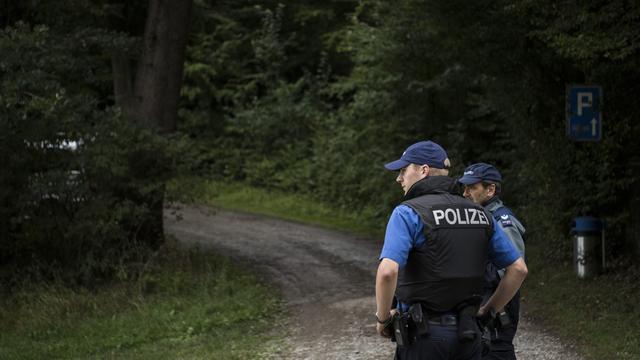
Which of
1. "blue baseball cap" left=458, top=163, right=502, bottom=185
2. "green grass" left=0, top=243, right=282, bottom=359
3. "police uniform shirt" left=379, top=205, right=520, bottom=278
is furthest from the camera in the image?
"green grass" left=0, top=243, right=282, bottom=359

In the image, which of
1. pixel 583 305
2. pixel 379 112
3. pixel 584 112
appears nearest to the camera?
pixel 583 305

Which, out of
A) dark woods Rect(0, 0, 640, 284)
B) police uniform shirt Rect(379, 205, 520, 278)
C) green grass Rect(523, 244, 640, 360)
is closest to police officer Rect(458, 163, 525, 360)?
police uniform shirt Rect(379, 205, 520, 278)

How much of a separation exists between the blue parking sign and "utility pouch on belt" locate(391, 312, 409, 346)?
27.1 ft

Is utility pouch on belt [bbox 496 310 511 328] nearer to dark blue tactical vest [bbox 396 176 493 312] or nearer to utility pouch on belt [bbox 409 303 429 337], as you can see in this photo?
dark blue tactical vest [bbox 396 176 493 312]

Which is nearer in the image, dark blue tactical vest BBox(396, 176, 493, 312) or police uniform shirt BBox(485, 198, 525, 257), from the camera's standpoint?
dark blue tactical vest BBox(396, 176, 493, 312)

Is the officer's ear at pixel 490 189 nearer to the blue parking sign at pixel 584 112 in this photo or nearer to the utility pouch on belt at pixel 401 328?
the utility pouch on belt at pixel 401 328

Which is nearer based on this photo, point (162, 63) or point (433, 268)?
Answer: point (433, 268)

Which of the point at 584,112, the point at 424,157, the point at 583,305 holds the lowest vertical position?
the point at 583,305

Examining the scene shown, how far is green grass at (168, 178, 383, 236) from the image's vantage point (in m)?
21.7

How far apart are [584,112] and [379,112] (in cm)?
810

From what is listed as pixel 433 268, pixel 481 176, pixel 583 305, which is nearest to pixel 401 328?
pixel 433 268

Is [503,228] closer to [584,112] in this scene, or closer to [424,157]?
[424,157]

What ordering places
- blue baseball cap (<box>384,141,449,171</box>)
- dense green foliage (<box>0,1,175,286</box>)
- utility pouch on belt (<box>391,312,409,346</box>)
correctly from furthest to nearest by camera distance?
dense green foliage (<box>0,1,175,286</box>)
blue baseball cap (<box>384,141,449,171</box>)
utility pouch on belt (<box>391,312,409,346</box>)

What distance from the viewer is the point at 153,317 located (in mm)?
11617
